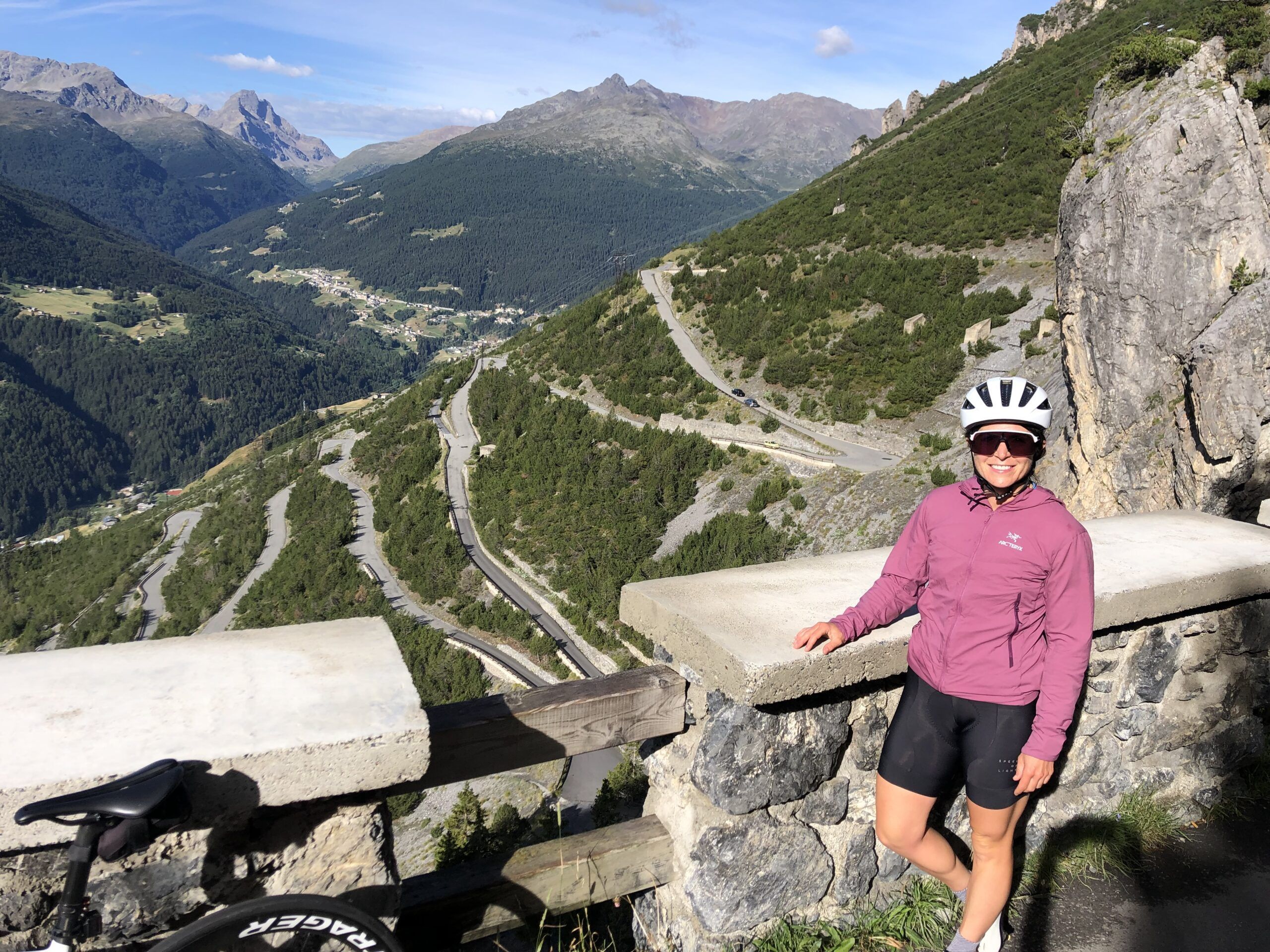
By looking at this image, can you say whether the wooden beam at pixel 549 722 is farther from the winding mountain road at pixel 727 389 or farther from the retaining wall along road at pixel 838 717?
the winding mountain road at pixel 727 389

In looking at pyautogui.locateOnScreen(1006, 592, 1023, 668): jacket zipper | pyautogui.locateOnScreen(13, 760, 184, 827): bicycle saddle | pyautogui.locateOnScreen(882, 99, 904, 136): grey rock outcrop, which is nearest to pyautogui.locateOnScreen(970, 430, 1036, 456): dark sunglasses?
pyautogui.locateOnScreen(1006, 592, 1023, 668): jacket zipper

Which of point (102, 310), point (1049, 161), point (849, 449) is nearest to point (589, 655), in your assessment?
point (849, 449)

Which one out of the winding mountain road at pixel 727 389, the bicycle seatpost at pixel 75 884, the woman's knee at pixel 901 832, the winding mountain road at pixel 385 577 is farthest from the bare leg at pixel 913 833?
the winding mountain road at pixel 727 389

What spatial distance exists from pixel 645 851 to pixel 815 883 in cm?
72

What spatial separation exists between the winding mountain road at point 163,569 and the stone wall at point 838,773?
39234 millimetres

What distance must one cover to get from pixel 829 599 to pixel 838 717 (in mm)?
475

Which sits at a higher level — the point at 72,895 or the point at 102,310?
the point at 102,310

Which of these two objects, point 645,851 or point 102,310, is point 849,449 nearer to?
point 645,851

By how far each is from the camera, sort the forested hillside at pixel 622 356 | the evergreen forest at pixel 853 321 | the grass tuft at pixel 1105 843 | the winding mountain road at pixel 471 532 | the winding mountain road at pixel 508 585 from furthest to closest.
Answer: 1. the forested hillside at pixel 622 356
2. the evergreen forest at pixel 853 321
3. the winding mountain road at pixel 471 532
4. the winding mountain road at pixel 508 585
5. the grass tuft at pixel 1105 843

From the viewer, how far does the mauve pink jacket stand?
232 centimetres

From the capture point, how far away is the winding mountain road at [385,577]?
25.0 m

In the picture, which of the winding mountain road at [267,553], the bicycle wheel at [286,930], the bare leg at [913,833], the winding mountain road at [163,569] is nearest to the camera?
the bicycle wheel at [286,930]

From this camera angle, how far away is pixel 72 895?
1.59 meters

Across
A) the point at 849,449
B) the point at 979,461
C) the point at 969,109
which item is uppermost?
the point at 969,109
